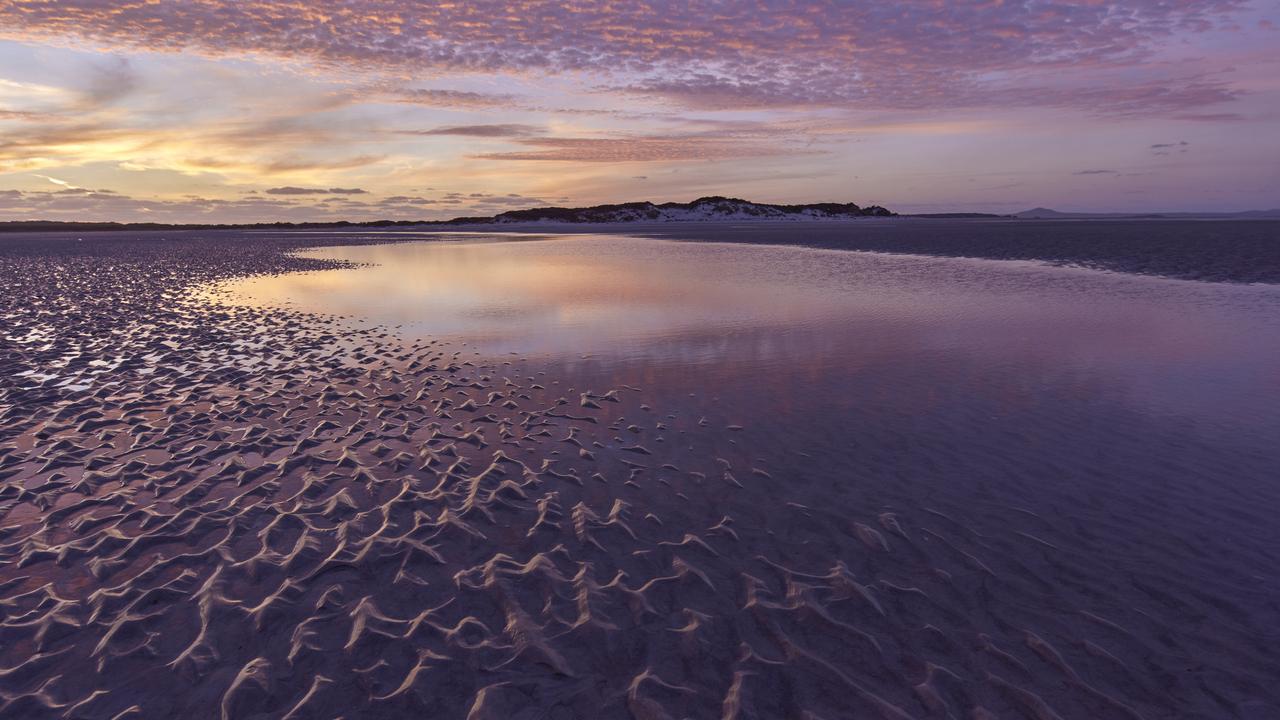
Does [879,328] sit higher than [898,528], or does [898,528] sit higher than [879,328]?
[879,328]

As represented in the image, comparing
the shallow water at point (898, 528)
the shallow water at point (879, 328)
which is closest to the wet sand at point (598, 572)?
the shallow water at point (898, 528)

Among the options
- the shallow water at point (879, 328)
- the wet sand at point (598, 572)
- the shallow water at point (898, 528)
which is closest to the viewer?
the wet sand at point (598, 572)

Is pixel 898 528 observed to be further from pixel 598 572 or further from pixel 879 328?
pixel 879 328

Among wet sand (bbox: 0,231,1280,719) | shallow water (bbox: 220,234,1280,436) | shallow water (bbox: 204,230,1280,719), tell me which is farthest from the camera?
shallow water (bbox: 220,234,1280,436)

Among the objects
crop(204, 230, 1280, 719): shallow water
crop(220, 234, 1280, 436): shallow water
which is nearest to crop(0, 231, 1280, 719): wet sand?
crop(204, 230, 1280, 719): shallow water

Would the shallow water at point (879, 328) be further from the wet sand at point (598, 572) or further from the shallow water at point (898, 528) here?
the wet sand at point (598, 572)

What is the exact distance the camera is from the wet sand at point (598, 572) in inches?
217

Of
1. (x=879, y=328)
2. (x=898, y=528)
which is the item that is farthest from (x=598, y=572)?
(x=879, y=328)

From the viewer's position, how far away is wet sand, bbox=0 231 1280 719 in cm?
550

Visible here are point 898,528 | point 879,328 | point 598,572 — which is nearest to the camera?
point 598,572

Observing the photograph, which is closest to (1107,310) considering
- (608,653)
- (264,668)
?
(608,653)

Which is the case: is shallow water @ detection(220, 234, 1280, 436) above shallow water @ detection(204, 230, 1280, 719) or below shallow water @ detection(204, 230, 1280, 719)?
above

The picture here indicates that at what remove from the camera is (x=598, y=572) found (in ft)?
23.9

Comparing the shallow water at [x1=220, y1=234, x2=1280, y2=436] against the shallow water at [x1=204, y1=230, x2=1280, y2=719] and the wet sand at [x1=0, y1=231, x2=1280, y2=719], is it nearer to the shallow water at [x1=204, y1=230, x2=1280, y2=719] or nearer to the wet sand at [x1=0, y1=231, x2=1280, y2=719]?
the shallow water at [x1=204, y1=230, x2=1280, y2=719]
